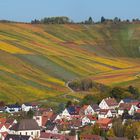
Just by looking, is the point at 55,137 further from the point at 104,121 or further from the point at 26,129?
the point at 104,121

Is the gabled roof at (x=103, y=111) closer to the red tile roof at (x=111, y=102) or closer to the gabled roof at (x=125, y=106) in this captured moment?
the gabled roof at (x=125, y=106)

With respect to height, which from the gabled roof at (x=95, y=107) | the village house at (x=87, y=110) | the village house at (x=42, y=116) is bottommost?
the village house at (x=42, y=116)

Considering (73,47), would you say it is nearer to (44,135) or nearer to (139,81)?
(139,81)

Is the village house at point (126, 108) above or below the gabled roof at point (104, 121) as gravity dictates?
above

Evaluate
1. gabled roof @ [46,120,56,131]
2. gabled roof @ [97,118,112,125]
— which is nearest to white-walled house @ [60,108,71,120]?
gabled roof @ [46,120,56,131]

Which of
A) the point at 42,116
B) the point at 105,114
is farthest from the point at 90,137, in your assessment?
the point at 105,114

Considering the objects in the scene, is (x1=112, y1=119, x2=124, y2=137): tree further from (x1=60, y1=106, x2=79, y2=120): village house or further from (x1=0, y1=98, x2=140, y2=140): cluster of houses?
(x1=60, y1=106, x2=79, y2=120): village house

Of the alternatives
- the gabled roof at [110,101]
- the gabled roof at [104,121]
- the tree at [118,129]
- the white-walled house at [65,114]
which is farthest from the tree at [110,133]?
the gabled roof at [110,101]

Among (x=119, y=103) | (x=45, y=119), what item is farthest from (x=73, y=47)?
(x=45, y=119)

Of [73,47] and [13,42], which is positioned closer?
[13,42]
